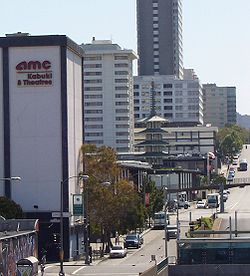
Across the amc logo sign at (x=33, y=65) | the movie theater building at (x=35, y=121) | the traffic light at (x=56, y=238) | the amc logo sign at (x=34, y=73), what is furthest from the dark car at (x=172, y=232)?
the amc logo sign at (x=33, y=65)

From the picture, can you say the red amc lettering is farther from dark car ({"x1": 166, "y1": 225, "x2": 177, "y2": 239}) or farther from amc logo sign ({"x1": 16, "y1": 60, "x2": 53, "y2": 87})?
dark car ({"x1": 166, "y1": 225, "x2": 177, "y2": 239})

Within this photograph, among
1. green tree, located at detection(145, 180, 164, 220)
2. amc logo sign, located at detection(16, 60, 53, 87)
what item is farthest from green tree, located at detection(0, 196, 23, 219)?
green tree, located at detection(145, 180, 164, 220)

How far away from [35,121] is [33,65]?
17.6 feet

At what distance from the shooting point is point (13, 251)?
72.1 metres

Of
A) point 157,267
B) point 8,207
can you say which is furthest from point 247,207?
point 157,267

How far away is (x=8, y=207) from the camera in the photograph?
102 meters

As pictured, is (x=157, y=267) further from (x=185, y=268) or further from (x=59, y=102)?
(x=59, y=102)

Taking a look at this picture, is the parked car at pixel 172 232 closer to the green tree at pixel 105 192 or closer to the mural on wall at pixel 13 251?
the green tree at pixel 105 192

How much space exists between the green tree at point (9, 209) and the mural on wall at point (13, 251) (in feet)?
66.7

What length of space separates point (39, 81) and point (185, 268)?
86.5 feet

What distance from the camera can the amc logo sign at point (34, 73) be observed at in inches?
4193

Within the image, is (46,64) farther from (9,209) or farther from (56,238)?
(56,238)

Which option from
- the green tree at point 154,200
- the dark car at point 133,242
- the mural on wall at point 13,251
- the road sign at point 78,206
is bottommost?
the dark car at point 133,242

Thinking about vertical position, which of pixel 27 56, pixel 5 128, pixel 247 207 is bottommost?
pixel 247 207
